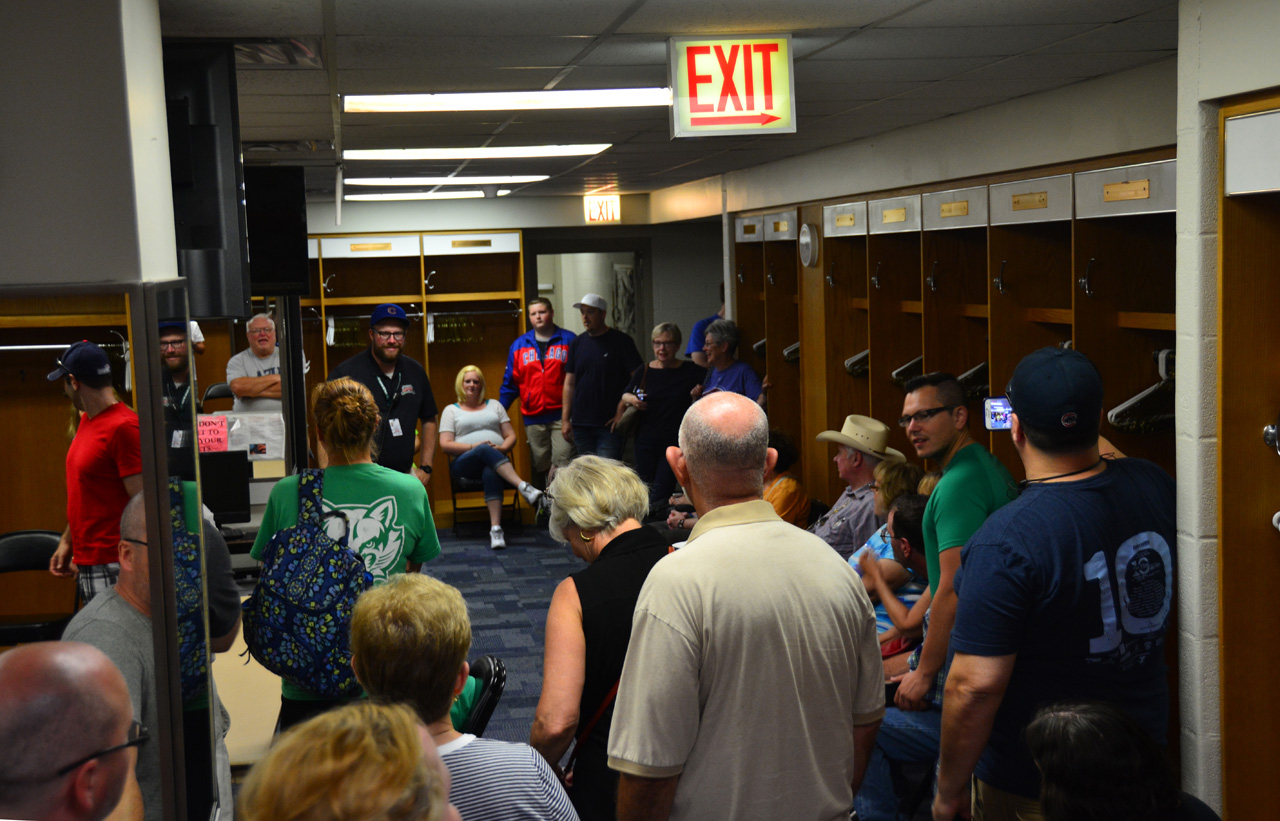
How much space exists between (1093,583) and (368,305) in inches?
331

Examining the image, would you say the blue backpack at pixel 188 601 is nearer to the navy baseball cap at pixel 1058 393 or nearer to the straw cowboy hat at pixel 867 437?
the navy baseball cap at pixel 1058 393

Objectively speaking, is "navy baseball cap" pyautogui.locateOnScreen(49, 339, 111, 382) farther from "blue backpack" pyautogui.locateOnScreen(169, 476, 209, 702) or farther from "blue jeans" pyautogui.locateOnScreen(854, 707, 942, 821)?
"blue jeans" pyautogui.locateOnScreen(854, 707, 942, 821)

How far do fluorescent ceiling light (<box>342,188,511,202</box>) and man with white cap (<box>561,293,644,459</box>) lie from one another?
1.63 metres

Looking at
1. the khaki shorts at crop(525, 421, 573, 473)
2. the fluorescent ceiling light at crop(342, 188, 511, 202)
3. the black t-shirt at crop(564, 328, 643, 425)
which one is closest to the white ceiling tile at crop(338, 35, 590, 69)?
the black t-shirt at crop(564, 328, 643, 425)

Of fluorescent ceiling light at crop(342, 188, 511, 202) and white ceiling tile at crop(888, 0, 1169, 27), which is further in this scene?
fluorescent ceiling light at crop(342, 188, 511, 202)

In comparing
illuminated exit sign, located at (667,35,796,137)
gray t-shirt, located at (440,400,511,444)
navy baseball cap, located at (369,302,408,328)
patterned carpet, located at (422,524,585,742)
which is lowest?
patterned carpet, located at (422,524,585,742)

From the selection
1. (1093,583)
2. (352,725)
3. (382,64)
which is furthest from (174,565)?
(382,64)

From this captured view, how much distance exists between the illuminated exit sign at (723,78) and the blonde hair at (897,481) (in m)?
1.28

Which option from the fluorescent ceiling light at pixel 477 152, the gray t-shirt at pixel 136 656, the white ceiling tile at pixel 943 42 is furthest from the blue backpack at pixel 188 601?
the fluorescent ceiling light at pixel 477 152

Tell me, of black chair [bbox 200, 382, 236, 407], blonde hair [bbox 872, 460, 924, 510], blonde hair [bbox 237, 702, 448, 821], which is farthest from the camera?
black chair [bbox 200, 382, 236, 407]

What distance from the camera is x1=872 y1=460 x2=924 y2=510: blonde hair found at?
3.83 m

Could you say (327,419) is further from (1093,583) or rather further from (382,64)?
(1093,583)

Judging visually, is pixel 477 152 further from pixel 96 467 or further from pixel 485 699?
pixel 96 467

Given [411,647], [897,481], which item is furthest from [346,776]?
[897,481]
